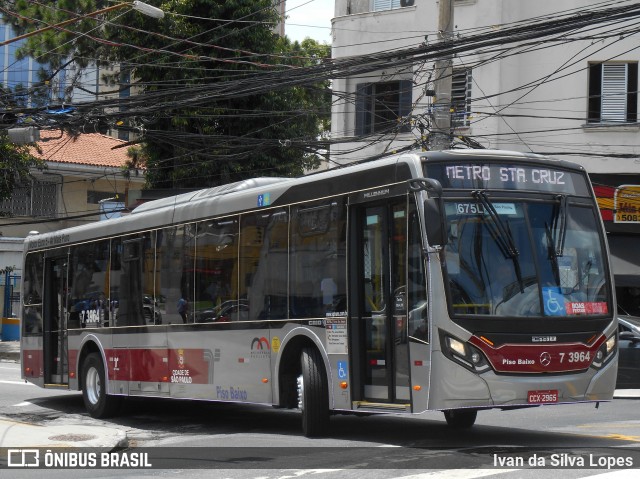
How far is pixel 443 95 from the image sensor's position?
709 inches

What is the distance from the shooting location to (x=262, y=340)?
41.9 feet

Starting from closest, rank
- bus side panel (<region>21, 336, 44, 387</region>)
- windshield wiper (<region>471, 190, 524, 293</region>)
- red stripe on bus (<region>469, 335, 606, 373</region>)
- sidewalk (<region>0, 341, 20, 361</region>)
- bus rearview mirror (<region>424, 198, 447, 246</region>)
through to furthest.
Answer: bus rearview mirror (<region>424, 198, 447, 246</region>) → red stripe on bus (<region>469, 335, 606, 373</region>) → windshield wiper (<region>471, 190, 524, 293</region>) → bus side panel (<region>21, 336, 44, 387</region>) → sidewalk (<region>0, 341, 20, 361</region>)

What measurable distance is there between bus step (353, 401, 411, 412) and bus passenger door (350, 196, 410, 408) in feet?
0.08

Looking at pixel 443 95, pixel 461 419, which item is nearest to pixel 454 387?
pixel 461 419

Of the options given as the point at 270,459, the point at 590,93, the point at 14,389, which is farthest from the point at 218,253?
the point at 590,93

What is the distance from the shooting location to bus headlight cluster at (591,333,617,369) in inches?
423

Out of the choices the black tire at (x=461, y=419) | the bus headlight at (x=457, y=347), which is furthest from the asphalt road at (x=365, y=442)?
the bus headlight at (x=457, y=347)

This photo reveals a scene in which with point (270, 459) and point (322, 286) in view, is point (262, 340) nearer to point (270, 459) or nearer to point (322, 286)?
point (322, 286)

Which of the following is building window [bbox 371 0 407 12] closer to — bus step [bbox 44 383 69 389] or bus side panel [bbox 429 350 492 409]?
bus step [bbox 44 383 69 389]

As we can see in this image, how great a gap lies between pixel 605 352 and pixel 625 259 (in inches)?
581

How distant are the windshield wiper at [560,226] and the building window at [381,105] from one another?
1587cm

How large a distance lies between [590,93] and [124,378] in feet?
49.2

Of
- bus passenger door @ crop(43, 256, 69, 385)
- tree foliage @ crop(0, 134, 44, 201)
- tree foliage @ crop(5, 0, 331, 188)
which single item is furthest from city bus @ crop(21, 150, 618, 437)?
tree foliage @ crop(0, 134, 44, 201)

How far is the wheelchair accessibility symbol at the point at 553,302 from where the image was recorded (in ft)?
34.3
